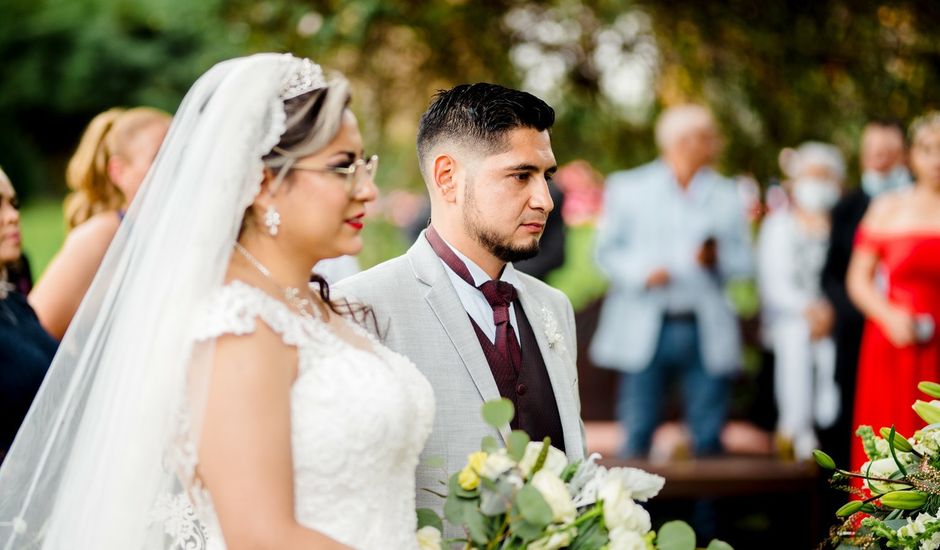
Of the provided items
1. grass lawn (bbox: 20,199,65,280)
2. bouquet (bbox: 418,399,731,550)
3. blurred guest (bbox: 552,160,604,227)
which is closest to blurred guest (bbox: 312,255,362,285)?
bouquet (bbox: 418,399,731,550)

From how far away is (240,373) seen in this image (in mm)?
2043

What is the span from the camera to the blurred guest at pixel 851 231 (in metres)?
6.41

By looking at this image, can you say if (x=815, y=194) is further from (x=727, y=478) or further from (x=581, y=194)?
(x=581, y=194)

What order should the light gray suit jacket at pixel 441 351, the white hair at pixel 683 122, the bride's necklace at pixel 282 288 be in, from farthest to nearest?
1. the white hair at pixel 683 122
2. the light gray suit jacket at pixel 441 351
3. the bride's necklace at pixel 282 288

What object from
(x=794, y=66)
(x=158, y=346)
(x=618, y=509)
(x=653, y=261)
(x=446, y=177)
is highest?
(x=794, y=66)

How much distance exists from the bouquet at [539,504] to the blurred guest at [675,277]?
13.2ft

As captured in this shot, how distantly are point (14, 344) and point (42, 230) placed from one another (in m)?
18.1

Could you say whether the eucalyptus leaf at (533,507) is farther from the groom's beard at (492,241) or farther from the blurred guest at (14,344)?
the blurred guest at (14,344)

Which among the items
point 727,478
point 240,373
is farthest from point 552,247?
point 240,373

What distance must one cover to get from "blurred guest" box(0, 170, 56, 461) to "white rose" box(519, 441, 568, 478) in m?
1.72

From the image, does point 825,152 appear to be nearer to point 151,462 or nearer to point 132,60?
point 151,462

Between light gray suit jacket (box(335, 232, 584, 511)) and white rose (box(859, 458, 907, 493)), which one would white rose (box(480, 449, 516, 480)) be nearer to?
light gray suit jacket (box(335, 232, 584, 511))

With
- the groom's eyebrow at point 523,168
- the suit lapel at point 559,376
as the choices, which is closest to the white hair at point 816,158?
the suit lapel at point 559,376

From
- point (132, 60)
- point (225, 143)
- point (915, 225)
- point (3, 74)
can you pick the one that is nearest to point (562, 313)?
point (225, 143)
